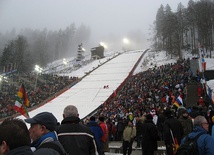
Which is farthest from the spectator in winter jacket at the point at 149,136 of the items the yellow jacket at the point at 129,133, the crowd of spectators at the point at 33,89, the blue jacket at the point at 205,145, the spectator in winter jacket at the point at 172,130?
the crowd of spectators at the point at 33,89

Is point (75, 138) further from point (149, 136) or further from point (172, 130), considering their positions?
point (149, 136)

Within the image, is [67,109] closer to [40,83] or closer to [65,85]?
[65,85]

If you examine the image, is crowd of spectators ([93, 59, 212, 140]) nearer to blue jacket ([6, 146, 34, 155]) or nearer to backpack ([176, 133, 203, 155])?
backpack ([176, 133, 203, 155])

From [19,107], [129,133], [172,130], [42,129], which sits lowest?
[129,133]

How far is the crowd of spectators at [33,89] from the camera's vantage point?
109ft

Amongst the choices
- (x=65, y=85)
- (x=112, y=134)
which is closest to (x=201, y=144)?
(x=112, y=134)

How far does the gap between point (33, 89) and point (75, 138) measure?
37527 millimetres

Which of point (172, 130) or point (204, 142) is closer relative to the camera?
point (204, 142)

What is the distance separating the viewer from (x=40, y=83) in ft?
140

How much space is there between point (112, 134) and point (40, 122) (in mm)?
13840

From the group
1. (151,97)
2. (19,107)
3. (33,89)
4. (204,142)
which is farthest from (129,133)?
(33,89)

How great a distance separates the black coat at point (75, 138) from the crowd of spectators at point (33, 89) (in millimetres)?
28668

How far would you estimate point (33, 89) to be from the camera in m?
40.2

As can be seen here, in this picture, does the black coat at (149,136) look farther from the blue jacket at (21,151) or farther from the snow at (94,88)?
the snow at (94,88)
